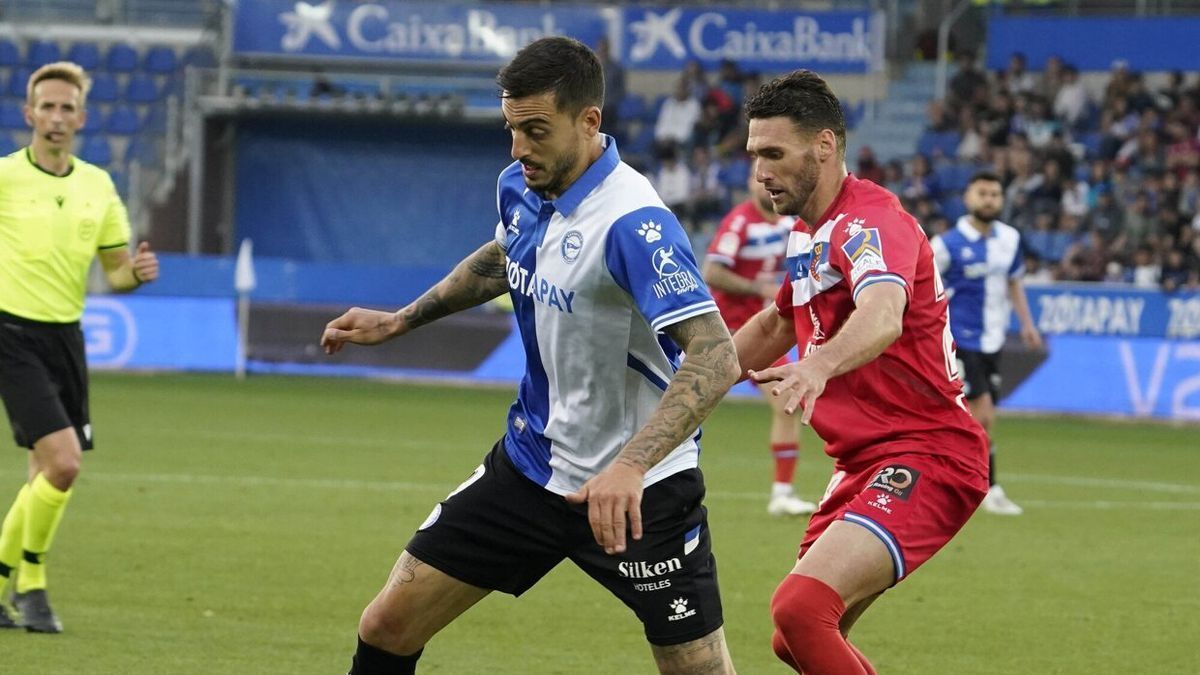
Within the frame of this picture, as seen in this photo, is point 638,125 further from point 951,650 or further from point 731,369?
point 731,369

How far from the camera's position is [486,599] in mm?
9492

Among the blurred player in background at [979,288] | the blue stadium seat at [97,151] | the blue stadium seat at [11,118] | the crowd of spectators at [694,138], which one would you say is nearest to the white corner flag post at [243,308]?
the crowd of spectators at [694,138]

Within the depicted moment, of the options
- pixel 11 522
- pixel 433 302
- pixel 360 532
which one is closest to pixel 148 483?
pixel 360 532

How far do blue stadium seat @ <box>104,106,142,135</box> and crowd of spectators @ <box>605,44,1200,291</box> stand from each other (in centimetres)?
783

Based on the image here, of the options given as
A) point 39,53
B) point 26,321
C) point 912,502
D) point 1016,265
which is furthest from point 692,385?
point 39,53

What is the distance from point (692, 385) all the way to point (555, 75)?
913 mm

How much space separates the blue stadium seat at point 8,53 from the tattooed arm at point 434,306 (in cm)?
2765

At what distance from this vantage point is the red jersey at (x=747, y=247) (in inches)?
527

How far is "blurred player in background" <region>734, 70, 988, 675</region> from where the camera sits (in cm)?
557

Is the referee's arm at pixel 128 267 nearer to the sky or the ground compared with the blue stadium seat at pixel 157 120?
nearer to the sky

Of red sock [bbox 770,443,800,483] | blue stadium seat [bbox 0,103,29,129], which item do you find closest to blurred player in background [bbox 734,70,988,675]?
red sock [bbox 770,443,800,483]

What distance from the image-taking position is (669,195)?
2889cm

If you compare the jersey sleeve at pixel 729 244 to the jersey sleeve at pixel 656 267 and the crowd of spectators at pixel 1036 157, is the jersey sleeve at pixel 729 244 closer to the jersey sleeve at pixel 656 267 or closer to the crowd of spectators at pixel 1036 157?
the jersey sleeve at pixel 656 267

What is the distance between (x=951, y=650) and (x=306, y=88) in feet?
82.1
